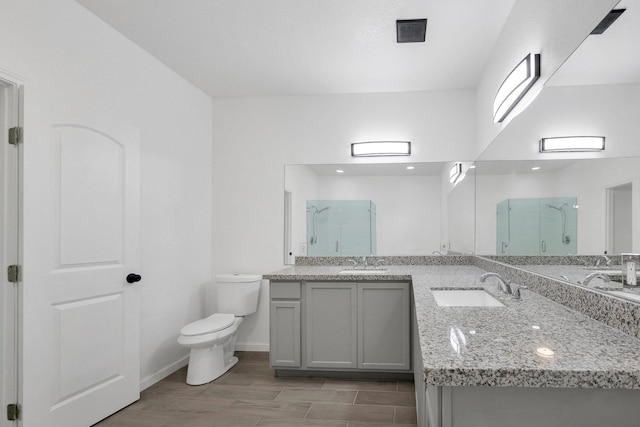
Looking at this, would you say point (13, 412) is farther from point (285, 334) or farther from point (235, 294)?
point (235, 294)

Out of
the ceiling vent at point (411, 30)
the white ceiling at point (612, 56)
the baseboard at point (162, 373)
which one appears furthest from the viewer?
the baseboard at point (162, 373)

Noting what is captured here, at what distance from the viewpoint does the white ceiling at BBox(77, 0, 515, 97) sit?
2.62 m

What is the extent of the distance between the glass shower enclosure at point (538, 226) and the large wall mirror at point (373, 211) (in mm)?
1107

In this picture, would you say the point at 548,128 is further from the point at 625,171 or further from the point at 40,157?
the point at 40,157

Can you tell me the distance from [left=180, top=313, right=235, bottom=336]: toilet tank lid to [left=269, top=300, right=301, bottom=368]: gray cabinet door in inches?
15.2

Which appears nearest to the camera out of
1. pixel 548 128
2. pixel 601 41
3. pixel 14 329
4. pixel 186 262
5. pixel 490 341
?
pixel 490 341

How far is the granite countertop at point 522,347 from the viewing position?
3.40 feet

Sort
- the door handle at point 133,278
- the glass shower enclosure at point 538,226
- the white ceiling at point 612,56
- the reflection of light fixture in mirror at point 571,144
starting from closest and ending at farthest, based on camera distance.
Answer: the white ceiling at point 612,56 < the reflection of light fixture in mirror at point 571,144 < the glass shower enclosure at point 538,226 < the door handle at point 133,278

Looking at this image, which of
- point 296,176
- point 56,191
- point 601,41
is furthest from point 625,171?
point 296,176

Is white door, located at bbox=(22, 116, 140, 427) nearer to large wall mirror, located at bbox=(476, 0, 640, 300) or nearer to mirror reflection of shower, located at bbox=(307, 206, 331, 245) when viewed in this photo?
mirror reflection of shower, located at bbox=(307, 206, 331, 245)

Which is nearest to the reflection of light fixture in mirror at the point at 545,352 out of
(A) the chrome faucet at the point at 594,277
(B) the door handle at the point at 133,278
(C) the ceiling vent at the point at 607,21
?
(A) the chrome faucet at the point at 594,277

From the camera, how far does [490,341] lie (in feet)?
4.28

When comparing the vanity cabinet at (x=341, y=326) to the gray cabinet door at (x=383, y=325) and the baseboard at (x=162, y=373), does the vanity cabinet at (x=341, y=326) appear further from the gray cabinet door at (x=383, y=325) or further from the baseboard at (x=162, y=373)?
the baseboard at (x=162, y=373)

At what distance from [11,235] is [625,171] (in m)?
2.71
